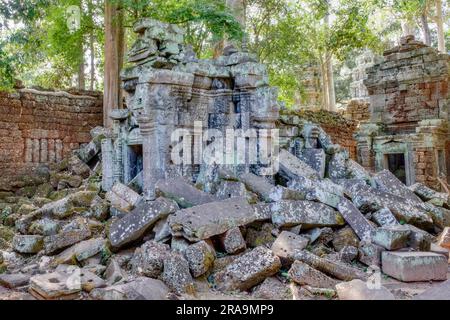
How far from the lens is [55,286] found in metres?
3.39

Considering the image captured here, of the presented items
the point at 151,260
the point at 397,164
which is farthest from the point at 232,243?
the point at 397,164

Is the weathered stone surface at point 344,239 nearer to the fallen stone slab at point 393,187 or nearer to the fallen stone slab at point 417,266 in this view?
the fallen stone slab at point 417,266

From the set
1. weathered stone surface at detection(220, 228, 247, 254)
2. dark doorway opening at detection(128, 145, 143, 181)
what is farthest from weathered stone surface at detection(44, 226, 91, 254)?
dark doorway opening at detection(128, 145, 143, 181)

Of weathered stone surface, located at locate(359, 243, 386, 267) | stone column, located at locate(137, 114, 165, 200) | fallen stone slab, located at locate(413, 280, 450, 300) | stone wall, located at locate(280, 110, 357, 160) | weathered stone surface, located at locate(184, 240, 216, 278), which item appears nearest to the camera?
fallen stone slab, located at locate(413, 280, 450, 300)

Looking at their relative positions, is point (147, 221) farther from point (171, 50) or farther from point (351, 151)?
point (351, 151)

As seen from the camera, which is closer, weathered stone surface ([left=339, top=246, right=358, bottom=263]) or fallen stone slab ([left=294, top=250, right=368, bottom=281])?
fallen stone slab ([left=294, top=250, right=368, bottom=281])

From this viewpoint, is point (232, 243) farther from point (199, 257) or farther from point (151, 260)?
point (151, 260)

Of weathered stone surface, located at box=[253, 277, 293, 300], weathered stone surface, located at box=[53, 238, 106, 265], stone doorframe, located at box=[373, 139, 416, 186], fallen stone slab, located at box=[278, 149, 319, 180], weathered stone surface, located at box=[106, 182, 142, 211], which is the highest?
stone doorframe, located at box=[373, 139, 416, 186]

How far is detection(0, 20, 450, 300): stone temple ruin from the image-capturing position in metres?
3.76

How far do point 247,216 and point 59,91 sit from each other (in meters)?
8.43

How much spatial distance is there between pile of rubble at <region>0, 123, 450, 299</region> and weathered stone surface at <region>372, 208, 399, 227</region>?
12 millimetres

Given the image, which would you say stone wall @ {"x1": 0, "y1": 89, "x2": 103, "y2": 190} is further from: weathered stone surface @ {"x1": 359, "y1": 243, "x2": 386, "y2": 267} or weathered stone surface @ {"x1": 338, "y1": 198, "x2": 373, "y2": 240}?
weathered stone surface @ {"x1": 359, "y1": 243, "x2": 386, "y2": 267}

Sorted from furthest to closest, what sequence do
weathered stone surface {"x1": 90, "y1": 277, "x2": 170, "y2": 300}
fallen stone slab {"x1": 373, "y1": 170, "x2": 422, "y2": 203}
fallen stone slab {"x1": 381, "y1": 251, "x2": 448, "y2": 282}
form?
1. fallen stone slab {"x1": 373, "y1": 170, "x2": 422, "y2": 203}
2. fallen stone slab {"x1": 381, "y1": 251, "x2": 448, "y2": 282}
3. weathered stone surface {"x1": 90, "y1": 277, "x2": 170, "y2": 300}
